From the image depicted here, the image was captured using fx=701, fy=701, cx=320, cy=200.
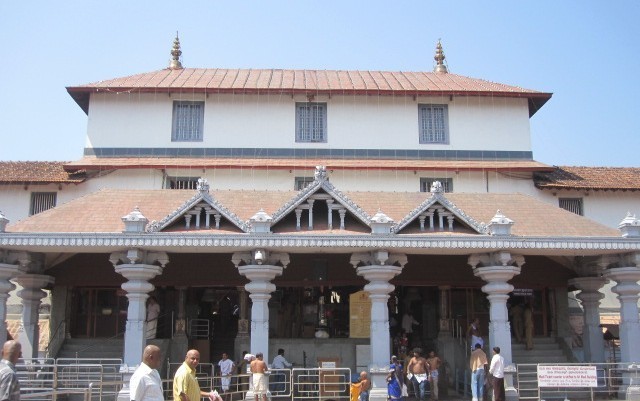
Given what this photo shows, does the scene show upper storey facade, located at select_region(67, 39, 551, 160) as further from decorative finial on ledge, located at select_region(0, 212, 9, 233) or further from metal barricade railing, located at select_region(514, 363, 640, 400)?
metal barricade railing, located at select_region(514, 363, 640, 400)

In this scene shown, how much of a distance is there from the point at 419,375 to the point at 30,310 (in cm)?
1136

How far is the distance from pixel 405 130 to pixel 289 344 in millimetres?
10271

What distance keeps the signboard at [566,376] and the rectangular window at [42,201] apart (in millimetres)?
18289

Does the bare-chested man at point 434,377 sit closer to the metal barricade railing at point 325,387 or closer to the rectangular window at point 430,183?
the metal barricade railing at point 325,387

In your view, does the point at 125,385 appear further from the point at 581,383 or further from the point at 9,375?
the point at 581,383

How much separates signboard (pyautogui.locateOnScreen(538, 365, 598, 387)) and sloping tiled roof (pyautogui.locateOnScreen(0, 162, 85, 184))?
17453mm

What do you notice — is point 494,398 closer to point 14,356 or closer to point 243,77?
point 14,356

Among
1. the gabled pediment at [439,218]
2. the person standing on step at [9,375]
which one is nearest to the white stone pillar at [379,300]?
the gabled pediment at [439,218]

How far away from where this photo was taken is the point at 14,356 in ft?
26.6

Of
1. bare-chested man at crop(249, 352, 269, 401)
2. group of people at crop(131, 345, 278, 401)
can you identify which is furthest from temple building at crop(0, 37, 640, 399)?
group of people at crop(131, 345, 278, 401)

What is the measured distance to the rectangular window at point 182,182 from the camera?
26094 millimetres

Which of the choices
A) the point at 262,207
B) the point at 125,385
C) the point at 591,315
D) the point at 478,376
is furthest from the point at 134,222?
the point at 591,315

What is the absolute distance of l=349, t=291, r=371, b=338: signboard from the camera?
21.4 meters

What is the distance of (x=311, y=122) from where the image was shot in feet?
90.9
